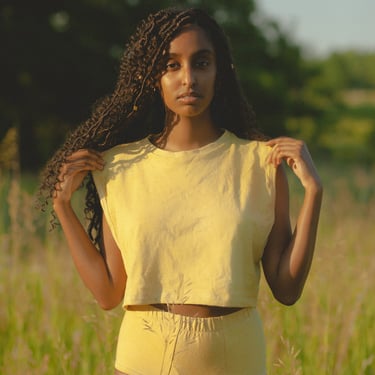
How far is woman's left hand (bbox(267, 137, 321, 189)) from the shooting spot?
2074 millimetres

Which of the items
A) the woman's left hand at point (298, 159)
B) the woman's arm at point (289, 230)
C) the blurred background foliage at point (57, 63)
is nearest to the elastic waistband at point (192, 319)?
the woman's arm at point (289, 230)

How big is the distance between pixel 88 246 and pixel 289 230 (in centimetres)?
55

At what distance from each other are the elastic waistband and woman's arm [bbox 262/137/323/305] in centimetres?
13

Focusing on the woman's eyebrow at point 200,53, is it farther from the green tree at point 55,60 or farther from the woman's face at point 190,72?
the green tree at point 55,60

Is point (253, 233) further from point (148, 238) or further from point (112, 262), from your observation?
point (112, 262)

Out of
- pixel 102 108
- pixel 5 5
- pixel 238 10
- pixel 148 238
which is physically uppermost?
pixel 238 10

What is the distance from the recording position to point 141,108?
235 centimetres

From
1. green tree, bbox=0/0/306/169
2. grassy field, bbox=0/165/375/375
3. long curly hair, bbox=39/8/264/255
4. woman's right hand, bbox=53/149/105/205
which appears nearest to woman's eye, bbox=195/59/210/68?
long curly hair, bbox=39/8/264/255

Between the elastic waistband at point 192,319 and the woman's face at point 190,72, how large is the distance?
20.8 inches

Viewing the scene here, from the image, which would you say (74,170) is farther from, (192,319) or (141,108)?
(192,319)

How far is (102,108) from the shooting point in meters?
2.40

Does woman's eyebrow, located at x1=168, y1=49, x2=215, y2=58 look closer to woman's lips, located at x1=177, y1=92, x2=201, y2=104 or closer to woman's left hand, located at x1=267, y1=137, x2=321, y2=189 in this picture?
woman's lips, located at x1=177, y1=92, x2=201, y2=104

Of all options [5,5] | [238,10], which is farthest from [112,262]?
[238,10]

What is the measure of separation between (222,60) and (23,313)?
7.21 ft
